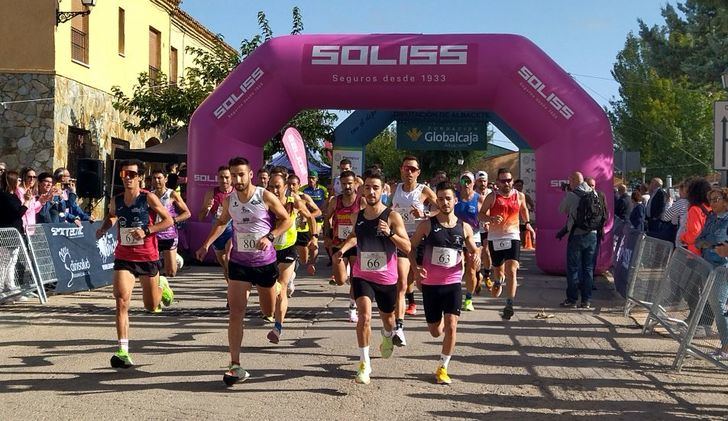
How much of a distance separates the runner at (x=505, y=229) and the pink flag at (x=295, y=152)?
419cm

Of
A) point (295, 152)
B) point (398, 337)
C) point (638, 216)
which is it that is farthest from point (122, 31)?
point (398, 337)

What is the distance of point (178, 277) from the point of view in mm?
15664

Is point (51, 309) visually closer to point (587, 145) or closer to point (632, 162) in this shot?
point (587, 145)

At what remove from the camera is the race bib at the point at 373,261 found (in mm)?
7430

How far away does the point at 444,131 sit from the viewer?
76.0ft

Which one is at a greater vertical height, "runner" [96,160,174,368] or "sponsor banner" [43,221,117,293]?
"runner" [96,160,174,368]

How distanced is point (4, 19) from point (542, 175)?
12.1 m

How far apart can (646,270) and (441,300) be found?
4.13 metres

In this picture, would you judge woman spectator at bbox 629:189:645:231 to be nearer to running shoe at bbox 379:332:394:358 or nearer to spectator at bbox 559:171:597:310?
spectator at bbox 559:171:597:310

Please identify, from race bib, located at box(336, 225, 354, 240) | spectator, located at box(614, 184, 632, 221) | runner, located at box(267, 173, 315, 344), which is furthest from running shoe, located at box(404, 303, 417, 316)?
spectator, located at box(614, 184, 632, 221)

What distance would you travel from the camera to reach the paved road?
633 centimetres

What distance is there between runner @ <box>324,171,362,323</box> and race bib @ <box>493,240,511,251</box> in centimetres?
176

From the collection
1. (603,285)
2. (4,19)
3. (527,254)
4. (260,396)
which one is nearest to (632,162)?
(527,254)

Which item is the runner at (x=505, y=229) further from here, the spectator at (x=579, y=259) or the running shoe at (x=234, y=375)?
the running shoe at (x=234, y=375)
